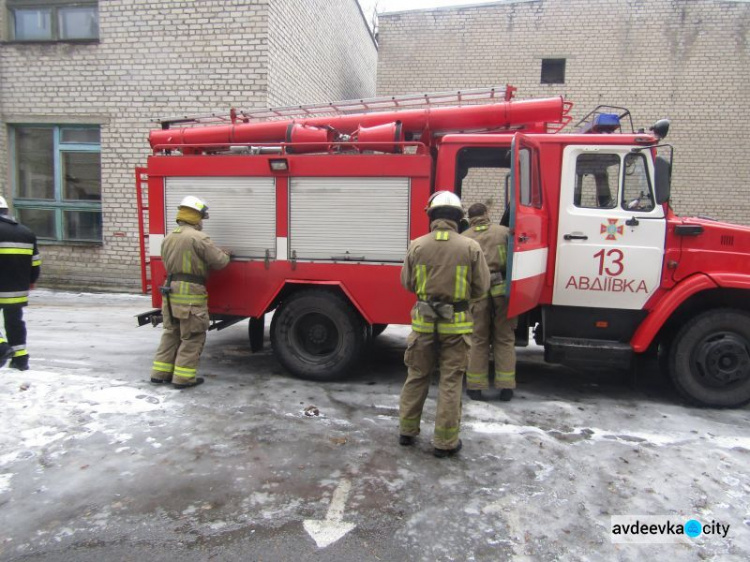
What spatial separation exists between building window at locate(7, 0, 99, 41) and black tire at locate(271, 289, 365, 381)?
780 cm

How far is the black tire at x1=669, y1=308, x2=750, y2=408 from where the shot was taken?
4.29 meters

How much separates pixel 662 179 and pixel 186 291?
4.33 meters

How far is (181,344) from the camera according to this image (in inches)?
186

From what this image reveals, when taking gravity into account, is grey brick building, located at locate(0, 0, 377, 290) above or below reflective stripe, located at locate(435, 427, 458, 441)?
above

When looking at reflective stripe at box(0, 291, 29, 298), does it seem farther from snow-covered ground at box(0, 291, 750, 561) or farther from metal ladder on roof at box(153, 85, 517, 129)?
metal ladder on roof at box(153, 85, 517, 129)

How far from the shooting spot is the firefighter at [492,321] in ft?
14.5

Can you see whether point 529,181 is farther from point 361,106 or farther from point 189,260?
point 189,260

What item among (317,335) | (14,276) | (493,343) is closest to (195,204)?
(317,335)

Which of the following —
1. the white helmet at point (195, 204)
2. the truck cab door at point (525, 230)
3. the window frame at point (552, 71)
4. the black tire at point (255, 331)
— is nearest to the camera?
the truck cab door at point (525, 230)

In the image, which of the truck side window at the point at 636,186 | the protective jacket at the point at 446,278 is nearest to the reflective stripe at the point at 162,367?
the protective jacket at the point at 446,278

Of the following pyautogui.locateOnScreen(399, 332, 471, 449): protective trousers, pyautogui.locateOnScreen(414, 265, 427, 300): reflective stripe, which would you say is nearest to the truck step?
pyautogui.locateOnScreen(399, 332, 471, 449): protective trousers

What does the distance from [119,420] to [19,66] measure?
9016 millimetres

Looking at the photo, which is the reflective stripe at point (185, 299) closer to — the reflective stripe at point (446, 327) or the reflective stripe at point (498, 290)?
the reflective stripe at point (446, 327)

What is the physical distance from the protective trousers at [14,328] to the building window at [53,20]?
6594 millimetres
